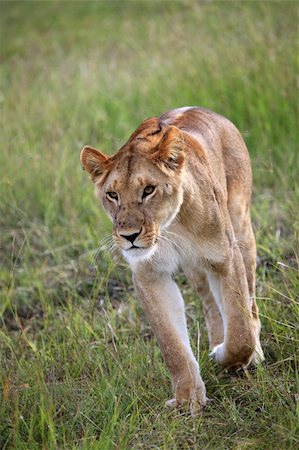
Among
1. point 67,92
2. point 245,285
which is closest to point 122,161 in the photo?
point 245,285

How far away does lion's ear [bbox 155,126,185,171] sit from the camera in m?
3.66

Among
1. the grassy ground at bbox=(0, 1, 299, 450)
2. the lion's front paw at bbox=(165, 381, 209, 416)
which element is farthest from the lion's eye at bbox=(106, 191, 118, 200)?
the lion's front paw at bbox=(165, 381, 209, 416)

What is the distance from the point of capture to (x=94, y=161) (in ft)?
12.5

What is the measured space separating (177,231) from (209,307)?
2.07 ft

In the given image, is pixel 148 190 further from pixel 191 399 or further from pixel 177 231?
pixel 191 399

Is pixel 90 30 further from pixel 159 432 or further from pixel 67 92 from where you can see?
pixel 159 432

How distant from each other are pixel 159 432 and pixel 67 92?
4.99 m

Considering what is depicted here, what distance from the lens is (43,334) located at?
180 inches

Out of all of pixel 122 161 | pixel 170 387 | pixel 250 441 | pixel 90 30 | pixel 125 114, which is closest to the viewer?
pixel 250 441

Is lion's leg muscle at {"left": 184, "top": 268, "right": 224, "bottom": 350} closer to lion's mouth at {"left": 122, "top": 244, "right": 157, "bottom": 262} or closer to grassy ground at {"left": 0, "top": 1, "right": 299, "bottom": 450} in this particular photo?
grassy ground at {"left": 0, "top": 1, "right": 299, "bottom": 450}

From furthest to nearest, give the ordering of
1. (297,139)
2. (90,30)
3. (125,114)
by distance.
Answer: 1. (90,30)
2. (125,114)
3. (297,139)

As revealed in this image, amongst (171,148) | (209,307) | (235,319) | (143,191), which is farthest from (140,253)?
(209,307)

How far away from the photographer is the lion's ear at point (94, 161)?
3795 millimetres

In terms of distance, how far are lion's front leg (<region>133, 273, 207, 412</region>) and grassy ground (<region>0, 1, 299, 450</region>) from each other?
0.27 ft
